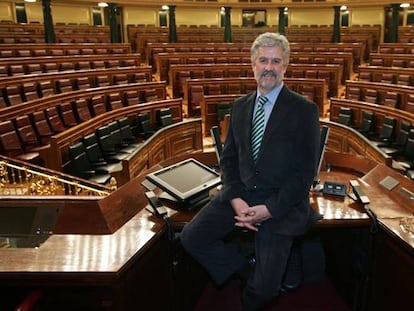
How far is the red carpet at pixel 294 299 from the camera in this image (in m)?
2.06

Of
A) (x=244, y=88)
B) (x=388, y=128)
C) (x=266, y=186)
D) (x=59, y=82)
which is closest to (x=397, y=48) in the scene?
(x=244, y=88)

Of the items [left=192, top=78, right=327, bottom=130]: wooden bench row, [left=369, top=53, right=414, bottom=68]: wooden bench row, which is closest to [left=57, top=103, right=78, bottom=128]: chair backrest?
[left=192, top=78, right=327, bottom=130]: wooden bench row

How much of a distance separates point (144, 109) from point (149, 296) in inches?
180

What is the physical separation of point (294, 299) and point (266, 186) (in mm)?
758

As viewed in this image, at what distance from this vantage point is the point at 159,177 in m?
1.93

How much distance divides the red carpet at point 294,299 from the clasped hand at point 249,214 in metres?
0.57

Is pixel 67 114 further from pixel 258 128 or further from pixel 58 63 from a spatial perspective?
pixel 258 128

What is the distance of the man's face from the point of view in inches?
64.9

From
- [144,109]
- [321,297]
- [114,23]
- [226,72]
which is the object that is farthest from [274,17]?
[321,297]

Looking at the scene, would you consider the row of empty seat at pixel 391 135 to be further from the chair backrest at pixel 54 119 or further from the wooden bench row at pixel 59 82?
the chair backrest at pixel 54 119

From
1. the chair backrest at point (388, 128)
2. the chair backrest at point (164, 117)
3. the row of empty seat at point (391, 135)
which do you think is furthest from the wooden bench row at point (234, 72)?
the chair backrest at point (388, 128)

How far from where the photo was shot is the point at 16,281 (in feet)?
4.51

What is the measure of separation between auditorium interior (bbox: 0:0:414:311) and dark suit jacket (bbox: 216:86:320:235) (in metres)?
0.23

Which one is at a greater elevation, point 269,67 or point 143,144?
point 269,67
